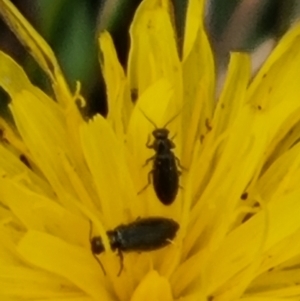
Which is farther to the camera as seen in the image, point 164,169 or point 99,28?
point 99,28

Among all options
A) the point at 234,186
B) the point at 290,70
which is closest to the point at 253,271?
the point at 234,186

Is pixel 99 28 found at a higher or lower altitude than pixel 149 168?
higher

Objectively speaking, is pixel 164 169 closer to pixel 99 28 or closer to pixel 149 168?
pixel 149 168

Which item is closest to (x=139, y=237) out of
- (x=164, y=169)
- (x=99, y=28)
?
(x=164, y=169)

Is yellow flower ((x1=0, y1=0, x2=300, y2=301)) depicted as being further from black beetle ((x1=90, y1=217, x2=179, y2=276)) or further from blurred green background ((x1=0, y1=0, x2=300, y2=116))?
blurred green background ((x1=0, y1=0, x2=300, y2=116))

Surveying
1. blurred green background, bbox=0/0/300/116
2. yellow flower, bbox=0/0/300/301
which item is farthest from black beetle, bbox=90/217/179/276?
blurred green background, bbox=0/0/300/116

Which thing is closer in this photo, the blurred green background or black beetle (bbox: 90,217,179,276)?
black beetle (bbox: 90,217,179,276)

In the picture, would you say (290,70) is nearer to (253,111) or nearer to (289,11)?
(253,111)
